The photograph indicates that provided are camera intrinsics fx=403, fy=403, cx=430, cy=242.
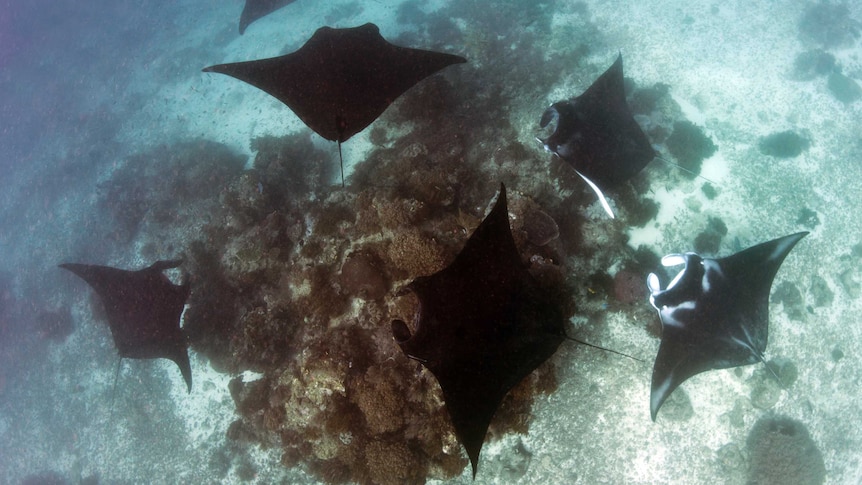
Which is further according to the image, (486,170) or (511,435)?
(486,170)

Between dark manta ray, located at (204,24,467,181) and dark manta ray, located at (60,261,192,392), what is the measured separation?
11.8 ft

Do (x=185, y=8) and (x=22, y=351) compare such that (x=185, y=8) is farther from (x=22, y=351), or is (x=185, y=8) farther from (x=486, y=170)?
(x=486, y=170)

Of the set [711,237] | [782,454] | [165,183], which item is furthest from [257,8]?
[782,454]

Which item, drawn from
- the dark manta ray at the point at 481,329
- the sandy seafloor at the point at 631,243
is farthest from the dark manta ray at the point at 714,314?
the dark manta ray at the point at 481,329

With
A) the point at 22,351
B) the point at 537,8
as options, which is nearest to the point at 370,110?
the point at 537,8

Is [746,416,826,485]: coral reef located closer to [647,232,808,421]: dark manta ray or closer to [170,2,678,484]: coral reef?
[647,232,808,421]: dark manta ray

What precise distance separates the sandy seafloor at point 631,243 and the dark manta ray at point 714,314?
3.14 ft

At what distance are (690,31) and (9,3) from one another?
37186 millimetres

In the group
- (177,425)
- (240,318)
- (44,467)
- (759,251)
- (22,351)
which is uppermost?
(759,251)

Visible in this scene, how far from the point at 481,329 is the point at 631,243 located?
12.1 ft

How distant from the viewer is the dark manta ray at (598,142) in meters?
5.80

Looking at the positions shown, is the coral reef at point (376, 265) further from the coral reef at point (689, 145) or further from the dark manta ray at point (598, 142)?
the dark manta ray at point (598, 142)

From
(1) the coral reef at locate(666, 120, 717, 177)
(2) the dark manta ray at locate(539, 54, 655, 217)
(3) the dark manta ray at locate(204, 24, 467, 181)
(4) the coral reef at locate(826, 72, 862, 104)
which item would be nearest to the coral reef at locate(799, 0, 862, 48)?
(4) the coral reef at locate(826, 72, 862, 104)

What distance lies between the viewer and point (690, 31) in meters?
9.23
